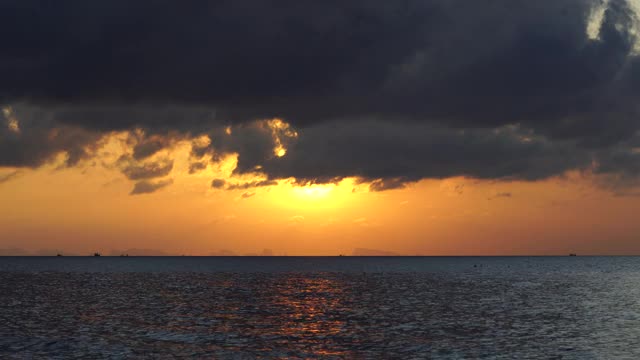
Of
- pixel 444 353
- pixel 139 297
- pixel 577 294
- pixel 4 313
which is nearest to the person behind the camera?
pixel 444 353

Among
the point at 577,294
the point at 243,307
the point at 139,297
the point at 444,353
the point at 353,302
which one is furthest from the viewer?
the point at 577,294

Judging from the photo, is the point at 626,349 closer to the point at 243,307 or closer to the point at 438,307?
the point at 438,307

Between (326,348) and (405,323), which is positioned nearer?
(326,348)

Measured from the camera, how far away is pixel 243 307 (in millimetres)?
108438

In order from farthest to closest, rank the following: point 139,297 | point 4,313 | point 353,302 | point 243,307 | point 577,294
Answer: point 577,294, point 139,297, point 353,302, point 243,307, point 4,313

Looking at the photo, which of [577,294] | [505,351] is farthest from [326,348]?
[577,294]

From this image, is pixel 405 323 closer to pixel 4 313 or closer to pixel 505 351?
pixel 505 351

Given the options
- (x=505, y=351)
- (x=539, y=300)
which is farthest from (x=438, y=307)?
(x=505, y=351)

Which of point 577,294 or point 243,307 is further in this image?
point 577,294

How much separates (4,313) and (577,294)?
106461 millimetres

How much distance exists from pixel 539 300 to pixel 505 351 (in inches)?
2615

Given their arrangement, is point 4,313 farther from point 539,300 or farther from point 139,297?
point 539,300

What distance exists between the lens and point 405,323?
85.4 metres

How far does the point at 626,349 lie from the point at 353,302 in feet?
201
